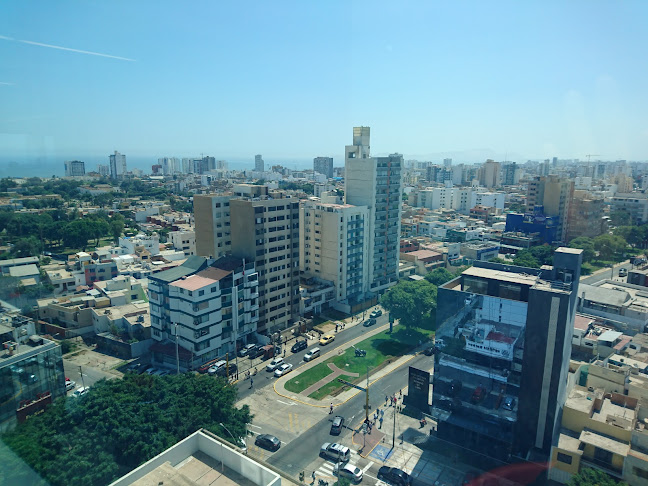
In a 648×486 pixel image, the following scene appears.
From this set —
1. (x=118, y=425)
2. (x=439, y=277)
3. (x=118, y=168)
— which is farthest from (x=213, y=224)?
(x=118, y=168)

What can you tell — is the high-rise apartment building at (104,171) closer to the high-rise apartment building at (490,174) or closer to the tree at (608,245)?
the high-rise apartment building at (490,174)

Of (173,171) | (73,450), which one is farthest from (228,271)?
(173,171)


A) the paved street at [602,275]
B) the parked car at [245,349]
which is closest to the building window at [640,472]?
the parked car at [245,349]

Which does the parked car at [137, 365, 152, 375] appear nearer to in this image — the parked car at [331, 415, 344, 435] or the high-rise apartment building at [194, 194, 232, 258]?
the high-rise apartment building at [194, 194, 232, 258]

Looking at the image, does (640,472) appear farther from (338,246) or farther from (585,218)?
(585,218)

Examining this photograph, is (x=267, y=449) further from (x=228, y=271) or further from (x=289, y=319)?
(x=289, y=319)

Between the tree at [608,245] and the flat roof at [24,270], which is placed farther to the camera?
the tree at [608,245]
